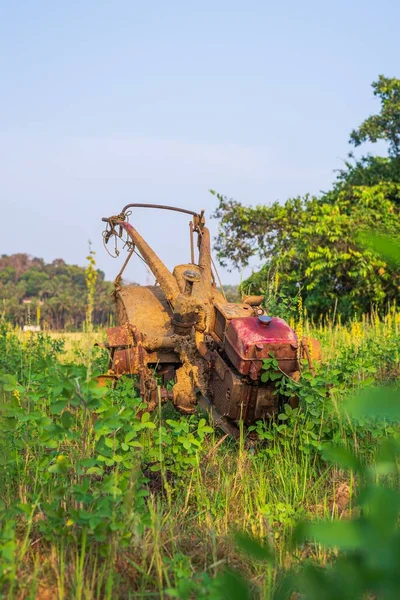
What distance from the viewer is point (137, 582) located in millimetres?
2783

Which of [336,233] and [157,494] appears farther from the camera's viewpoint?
[336,233]

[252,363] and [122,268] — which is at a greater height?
[122,268]

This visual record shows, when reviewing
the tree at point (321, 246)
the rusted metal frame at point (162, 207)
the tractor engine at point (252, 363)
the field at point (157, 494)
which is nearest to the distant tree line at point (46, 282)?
the tree at point (321, 246)

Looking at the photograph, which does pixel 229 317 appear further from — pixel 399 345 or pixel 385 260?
pixel 385 260

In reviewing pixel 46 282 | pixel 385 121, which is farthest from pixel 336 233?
pixel 46 282

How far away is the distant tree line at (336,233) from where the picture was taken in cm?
1310

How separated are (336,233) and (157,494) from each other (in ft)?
32.8

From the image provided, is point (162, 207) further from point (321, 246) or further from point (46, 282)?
point (46, 282)

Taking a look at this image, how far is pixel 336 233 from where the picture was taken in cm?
1312

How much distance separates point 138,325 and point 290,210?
9.69m

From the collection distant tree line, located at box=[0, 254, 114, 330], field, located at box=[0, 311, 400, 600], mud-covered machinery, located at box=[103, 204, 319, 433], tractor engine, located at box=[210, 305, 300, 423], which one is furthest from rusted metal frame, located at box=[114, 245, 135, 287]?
distant tree line, located at box=[0, 254, 114, 330]

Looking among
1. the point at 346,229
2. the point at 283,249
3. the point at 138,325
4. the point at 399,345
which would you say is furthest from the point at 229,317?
the point at 283,249

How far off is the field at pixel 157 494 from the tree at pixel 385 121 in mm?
11938

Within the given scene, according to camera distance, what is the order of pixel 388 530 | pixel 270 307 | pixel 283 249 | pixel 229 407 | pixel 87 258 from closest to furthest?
1. pixel 388 530
2. pixel 87 258
3. pixel 229 407
4. pixel 270 307
5. pixel 283 249
